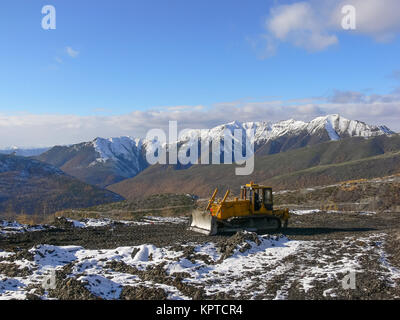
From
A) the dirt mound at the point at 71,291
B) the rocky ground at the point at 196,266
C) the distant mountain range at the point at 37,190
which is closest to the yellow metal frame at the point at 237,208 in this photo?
the rocky ground at the point at 196,266

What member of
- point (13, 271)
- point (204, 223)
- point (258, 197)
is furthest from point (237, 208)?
point (13, 271)

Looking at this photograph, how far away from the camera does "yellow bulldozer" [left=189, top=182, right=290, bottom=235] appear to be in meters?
18.0

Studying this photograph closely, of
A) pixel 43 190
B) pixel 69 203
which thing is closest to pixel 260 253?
pixel 69 203

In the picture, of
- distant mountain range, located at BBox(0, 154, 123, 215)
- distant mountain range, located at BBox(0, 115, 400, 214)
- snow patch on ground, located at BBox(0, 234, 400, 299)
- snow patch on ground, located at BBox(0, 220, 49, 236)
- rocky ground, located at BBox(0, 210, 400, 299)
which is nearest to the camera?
rocky ground, located at BBox(0, 210, 400, 299)

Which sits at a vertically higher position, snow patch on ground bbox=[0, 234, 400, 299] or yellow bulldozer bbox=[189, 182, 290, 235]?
yellow bulldozer bbox=[189, 182, 290, 235]

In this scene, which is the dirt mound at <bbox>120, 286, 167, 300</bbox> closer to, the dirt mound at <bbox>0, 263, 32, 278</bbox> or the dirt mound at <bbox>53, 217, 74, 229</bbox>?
the dirt mound at <bbox>0, 263, 32, 278</bbox>

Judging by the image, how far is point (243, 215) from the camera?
60.4 ft

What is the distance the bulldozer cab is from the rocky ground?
7.26ft

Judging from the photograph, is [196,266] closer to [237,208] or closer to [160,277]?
[160,277]

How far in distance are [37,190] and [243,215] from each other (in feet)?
216

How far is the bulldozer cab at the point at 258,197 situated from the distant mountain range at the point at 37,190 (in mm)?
48011

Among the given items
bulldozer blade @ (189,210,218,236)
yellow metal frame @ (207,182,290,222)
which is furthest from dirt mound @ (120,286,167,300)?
yellow metal frame @ (207,182,290,222)

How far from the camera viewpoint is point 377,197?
32750mm

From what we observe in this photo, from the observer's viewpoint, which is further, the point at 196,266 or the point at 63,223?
the point at 63,223
